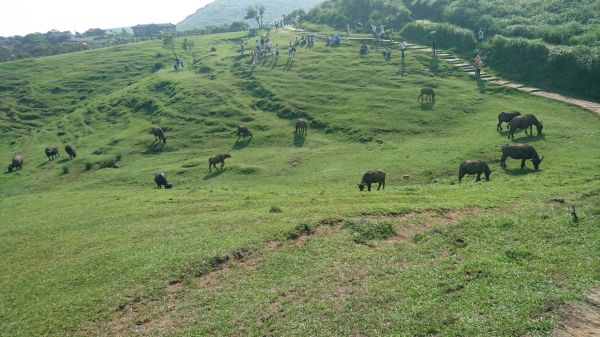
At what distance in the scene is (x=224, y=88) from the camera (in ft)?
236

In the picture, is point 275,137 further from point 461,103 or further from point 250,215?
point 250,215

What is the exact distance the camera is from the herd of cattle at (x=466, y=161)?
1236 inches

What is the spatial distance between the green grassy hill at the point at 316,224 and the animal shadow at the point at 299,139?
2.50 feet

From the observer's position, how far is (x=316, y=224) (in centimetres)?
2144

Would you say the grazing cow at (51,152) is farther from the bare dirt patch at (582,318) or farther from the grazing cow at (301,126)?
the bare dirt patch at (582,318)

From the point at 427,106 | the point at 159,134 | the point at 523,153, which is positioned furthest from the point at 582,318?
the point at 159,134

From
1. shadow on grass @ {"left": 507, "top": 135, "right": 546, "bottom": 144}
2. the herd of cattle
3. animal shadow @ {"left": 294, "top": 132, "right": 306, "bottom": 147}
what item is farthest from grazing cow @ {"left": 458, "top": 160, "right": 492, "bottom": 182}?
animal shadow @ {"left": 294, "top": 132, "right": 306, "bottom": 147}

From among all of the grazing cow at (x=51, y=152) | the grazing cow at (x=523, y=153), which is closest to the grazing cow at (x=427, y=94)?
the grazing cow at (x=523, y=153)

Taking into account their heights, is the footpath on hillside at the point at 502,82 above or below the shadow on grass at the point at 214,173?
above

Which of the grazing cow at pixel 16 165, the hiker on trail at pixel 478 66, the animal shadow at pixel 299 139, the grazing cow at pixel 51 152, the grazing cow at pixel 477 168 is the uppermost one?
the hiker on trail at pixel 478 66

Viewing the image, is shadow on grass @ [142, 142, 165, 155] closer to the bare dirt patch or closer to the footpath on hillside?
the footpath on hillside

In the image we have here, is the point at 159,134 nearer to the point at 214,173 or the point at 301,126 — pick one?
the point at 214,173

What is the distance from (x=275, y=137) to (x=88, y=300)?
36547mm

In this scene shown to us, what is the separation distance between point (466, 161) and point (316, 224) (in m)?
15.5
